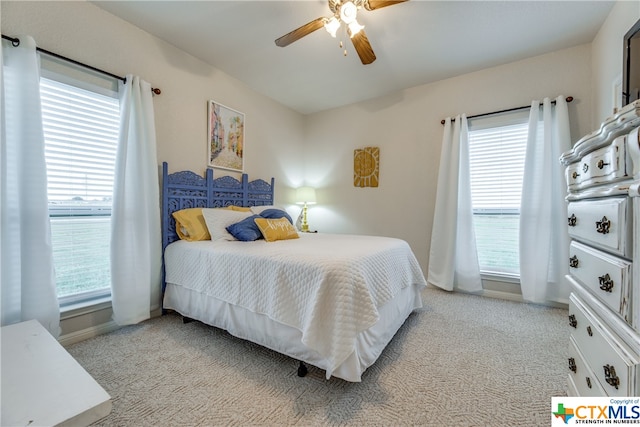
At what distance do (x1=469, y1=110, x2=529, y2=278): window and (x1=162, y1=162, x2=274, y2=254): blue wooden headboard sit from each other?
274 cm

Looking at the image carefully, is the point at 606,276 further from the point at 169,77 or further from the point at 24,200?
the point at 169,77

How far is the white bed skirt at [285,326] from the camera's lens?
4.81 ft

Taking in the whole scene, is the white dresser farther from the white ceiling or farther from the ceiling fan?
the white ceiling

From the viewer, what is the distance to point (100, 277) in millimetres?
2111

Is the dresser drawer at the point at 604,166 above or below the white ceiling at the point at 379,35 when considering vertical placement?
below

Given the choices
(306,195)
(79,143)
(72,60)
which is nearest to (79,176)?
(79,143)

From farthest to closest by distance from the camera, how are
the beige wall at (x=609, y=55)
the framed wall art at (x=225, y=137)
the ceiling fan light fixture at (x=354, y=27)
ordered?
1. the framed wall art at (x=225, y=137)
2. the beige wall at (x=609, y=55)
3. the ceiling fan light fixture at (x=354, y=27)

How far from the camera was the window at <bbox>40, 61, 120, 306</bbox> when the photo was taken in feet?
6.14

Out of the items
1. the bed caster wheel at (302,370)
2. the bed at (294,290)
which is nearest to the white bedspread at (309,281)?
the bed at (294,290)

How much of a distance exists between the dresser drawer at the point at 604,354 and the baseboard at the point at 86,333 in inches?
118

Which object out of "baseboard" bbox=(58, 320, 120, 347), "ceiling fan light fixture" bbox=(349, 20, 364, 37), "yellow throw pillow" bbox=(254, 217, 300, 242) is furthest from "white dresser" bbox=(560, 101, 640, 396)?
"baseboard" bbox=(58, 320, 120, 347)

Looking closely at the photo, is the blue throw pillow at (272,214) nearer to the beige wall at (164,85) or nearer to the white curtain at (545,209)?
the beige wall at (164,85)

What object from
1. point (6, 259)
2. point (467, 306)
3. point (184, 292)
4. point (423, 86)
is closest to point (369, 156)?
point (423, 86)

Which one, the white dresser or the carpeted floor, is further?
the carpeted floor
